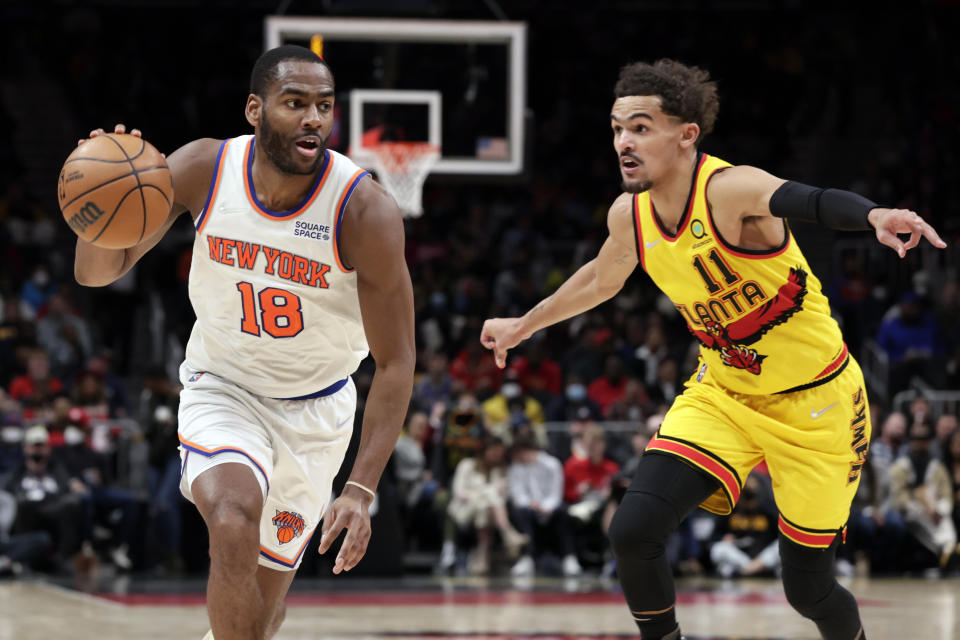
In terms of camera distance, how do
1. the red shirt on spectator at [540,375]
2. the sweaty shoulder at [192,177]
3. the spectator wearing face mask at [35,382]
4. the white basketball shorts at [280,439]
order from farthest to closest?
1. the red shirt on spectator at [540,375]
2. the spectator wearing face mask at [35,382]
3. the sweaty shoulder at [192,177]
4. the white basketball shorts at [280,439]

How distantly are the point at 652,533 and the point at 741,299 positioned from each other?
0.93 metres

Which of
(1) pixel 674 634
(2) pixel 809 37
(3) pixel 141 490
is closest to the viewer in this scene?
(1) pixel 674 634

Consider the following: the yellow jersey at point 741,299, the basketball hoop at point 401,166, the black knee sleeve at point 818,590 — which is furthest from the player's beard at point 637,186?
the basketball hoop at point 401,166

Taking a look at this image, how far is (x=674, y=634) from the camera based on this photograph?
4816mm

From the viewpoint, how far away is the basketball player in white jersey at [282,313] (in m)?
4.38

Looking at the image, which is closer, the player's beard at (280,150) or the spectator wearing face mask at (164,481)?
the player's beard at (280,150)

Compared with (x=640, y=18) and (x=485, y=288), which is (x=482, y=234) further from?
(x=640, y=18)

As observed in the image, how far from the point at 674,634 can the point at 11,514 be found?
25.7 ft

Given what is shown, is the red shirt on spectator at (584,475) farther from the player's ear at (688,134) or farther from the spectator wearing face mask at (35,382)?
the player's ear at (688,134)

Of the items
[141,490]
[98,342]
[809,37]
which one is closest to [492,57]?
[141,490]

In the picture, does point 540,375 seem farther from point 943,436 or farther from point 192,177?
point 192,177

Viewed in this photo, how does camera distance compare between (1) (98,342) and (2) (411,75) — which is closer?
(2) (411,75)

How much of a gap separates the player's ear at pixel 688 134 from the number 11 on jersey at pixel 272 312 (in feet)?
5.13

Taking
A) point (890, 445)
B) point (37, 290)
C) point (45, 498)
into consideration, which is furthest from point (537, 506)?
point (37, 290)
